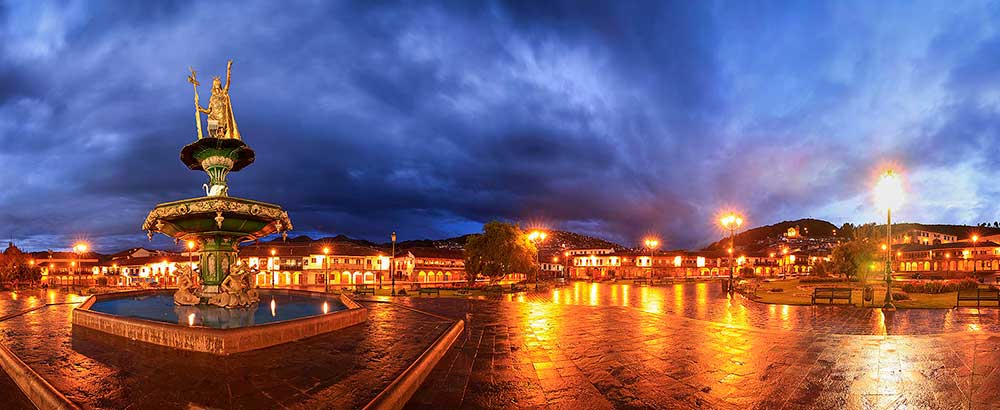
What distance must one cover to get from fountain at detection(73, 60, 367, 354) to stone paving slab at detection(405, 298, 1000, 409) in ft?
14.3

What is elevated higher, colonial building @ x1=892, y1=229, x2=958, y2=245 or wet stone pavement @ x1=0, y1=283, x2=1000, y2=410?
wet stone pavement @ x1=0, y1=283, x2=1000, y2=410

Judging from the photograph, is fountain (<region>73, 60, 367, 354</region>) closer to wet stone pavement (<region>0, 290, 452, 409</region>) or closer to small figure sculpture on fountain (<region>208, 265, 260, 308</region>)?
small figure sculpture on fountain (<region>208, 265, 260, 308</region>)

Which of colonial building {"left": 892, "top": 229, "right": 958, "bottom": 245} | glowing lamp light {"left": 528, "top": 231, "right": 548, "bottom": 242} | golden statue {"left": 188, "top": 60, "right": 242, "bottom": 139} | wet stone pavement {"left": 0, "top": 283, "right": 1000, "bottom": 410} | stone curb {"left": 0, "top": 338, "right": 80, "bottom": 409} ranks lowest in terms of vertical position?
colonial building {"left": 892, "top": 229, "right": 958, "bottom": 245}

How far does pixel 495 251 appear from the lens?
45.0 m

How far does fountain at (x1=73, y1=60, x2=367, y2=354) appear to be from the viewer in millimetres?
10477

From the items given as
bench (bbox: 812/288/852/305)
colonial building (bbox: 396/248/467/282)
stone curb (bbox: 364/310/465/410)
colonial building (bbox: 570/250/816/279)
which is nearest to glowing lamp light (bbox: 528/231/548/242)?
bench (bbox: 812/288/852/305)

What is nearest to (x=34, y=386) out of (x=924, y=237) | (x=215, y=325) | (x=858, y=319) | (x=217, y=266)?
(x=215, y=325)

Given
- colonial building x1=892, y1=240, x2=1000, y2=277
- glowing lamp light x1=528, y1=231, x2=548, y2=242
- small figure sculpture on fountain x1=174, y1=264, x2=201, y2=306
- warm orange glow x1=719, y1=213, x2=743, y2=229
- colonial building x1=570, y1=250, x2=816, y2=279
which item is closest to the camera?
small figure sculpture on fountain x1=174, y1=264, x2=201, y2=306

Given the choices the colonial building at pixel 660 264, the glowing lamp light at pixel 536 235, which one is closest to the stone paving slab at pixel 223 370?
the glowing lamp light at pixel 536 235

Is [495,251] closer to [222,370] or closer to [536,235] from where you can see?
[536,235]

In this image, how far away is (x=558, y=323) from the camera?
45.6ft

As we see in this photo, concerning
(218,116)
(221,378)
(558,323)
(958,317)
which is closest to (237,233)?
(218,116)

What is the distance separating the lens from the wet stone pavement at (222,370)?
5.99 meters

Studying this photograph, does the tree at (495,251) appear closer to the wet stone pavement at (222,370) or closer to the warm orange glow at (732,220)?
the warm orange glow at (732,220)
